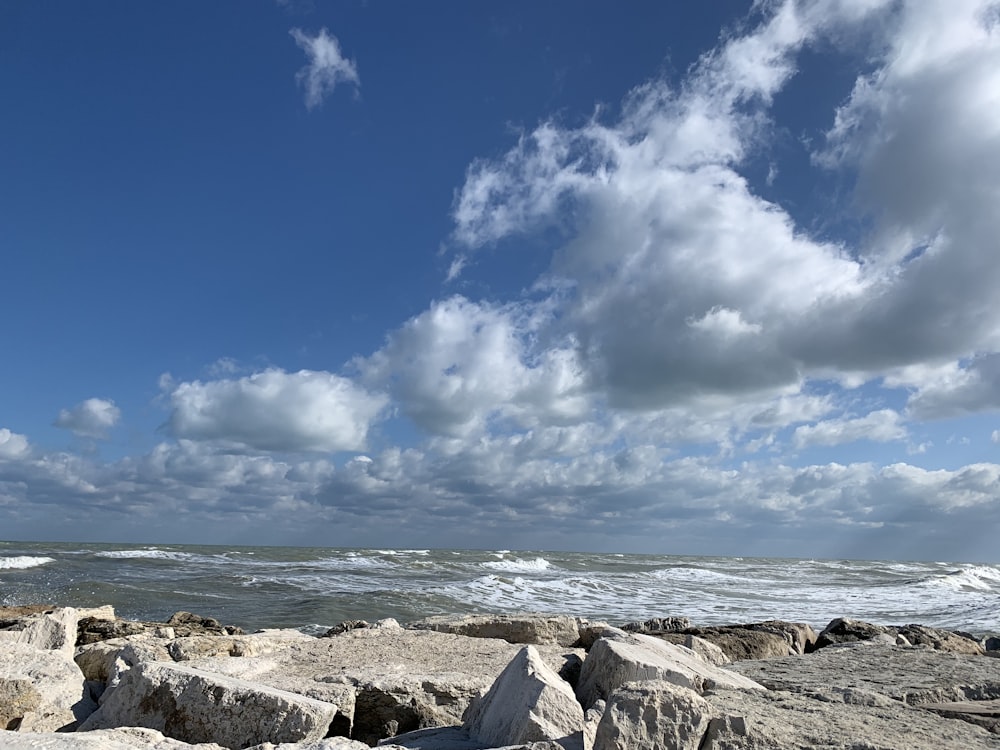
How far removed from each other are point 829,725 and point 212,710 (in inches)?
111

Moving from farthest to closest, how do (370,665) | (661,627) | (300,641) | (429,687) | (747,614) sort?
(747,614) → (661,627) → (300,641) → (370,665) → (429,687)

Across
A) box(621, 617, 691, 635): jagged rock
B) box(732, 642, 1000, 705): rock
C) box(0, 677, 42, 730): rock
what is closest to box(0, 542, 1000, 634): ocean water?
box(621, 617, 691, 635): jagged rock

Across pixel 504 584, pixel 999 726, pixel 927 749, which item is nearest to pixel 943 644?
pixel 999 726

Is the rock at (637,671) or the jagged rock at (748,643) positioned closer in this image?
the rock at (637,671)

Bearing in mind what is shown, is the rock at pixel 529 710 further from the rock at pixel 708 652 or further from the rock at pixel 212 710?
the rock at pixel 708 652

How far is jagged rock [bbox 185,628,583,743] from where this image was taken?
4270mm

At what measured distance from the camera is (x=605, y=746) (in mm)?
2809

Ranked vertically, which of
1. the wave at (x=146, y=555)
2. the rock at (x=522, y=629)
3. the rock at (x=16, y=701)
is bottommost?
the rock at (x=16, y=701)

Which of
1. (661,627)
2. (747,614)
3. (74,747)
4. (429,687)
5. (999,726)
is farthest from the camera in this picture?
(747,614)

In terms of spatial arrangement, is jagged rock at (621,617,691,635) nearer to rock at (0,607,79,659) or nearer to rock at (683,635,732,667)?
rock at (683,635,732,667)

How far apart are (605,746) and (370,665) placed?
2736mm

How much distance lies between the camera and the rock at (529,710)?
3.10m

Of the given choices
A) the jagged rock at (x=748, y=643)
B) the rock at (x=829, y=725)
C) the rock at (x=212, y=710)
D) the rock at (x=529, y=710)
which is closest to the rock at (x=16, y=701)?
the rock at (x=212, y=710)

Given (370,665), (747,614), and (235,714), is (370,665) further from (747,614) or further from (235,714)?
(747,614)
